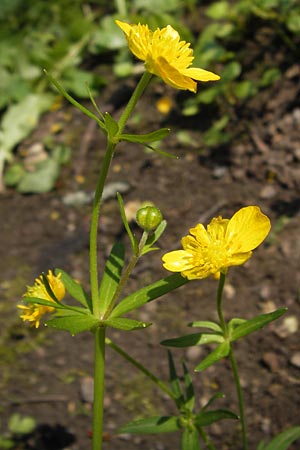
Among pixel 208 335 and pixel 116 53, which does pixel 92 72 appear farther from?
pixel 208 335

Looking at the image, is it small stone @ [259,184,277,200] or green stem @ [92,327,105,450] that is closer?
green stem @ [92,327,105,450]

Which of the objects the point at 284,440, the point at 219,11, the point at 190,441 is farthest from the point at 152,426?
the point at 219,11

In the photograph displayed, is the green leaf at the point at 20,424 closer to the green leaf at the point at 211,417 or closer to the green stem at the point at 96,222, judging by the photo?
the green leaf at the point at 211,417

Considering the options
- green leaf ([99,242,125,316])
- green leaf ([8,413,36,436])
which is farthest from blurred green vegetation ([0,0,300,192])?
green leaf ([99,242,125,316])

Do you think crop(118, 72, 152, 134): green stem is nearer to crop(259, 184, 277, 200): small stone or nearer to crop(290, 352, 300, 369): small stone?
crop(290, 352, 300, 369): small stone

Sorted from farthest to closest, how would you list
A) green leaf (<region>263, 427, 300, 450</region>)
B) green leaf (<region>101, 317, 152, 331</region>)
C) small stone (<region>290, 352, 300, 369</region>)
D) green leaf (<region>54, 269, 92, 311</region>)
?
1. small stone (<region>290, 352, 300, 369</region>)
2. green leaf (<region>263, 427, 300, 450</region>)
3. green leaf (<region>54, 269, 92, 311</region>)
4. green leaf (<region>101, 317, 152, 331</region>)

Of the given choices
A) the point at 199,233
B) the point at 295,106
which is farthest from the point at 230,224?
the point at 295,106
